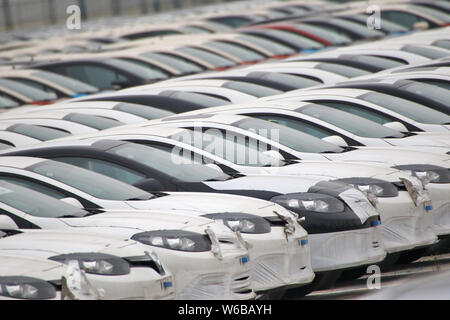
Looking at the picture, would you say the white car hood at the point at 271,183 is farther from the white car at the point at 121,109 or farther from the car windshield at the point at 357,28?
the car windshield at the point at 357,28

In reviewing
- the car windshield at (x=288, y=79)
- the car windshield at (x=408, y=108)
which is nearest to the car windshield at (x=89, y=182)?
the car windshield at (x=408, y=108)

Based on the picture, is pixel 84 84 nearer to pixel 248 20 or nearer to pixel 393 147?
A: pixel 393 147

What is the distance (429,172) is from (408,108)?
101 inches

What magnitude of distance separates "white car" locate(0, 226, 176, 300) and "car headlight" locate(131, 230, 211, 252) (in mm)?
228

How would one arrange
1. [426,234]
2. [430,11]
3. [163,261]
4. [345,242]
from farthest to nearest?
[430,11] < [426,234] < [345,242] < [163,261]

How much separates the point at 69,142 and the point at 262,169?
6.21ft

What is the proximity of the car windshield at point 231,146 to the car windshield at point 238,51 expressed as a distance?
36.6ft

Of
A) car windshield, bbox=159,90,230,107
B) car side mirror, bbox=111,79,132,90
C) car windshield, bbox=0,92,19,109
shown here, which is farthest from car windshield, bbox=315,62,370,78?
car windshield, bbox=0,92,19,109

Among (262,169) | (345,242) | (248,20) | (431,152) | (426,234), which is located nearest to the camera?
(345,242)

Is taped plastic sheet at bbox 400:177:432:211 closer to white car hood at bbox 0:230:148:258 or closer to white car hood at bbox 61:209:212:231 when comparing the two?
white car hood at bbox 61:209:212:231

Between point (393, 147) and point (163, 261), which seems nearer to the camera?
A: point (163, 261)

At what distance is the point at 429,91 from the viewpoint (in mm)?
11984

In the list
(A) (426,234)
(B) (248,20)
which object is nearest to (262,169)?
(A) (426,234)

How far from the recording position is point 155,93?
13.9 metres
